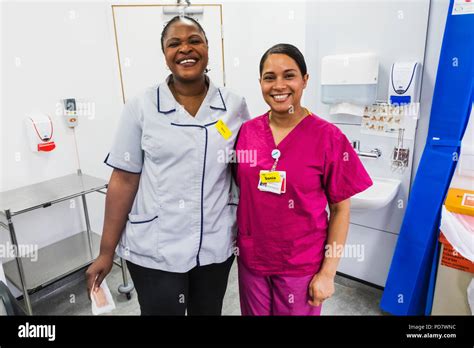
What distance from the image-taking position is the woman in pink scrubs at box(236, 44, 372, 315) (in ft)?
3.62

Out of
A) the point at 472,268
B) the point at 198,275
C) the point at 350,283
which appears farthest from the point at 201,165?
the point at 350,283

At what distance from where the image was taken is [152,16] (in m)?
2.41

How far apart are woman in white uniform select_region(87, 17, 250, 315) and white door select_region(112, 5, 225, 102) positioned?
1.33 metres

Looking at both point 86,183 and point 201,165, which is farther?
point 86,183

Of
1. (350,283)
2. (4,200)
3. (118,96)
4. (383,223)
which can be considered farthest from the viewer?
(118,96)

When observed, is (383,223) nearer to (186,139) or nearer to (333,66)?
(333,66)

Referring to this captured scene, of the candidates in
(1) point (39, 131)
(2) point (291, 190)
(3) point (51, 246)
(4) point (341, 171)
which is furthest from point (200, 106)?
(3) point (51, 246)

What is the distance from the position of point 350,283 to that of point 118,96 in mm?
2050

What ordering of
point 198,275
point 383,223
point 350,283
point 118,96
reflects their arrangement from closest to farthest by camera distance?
point 198,275 < point 383,223 < point 350,283 < point 118,96

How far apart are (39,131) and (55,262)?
79 cm

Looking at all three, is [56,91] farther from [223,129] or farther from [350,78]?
[350,78]

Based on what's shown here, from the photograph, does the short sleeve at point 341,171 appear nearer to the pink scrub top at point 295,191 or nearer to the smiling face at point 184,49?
the pink scrub top at point 295,191

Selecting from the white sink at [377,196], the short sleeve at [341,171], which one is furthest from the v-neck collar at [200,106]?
the white sink at [377,196]

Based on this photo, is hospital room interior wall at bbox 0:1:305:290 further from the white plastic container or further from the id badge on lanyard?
the id badge on lanyard
